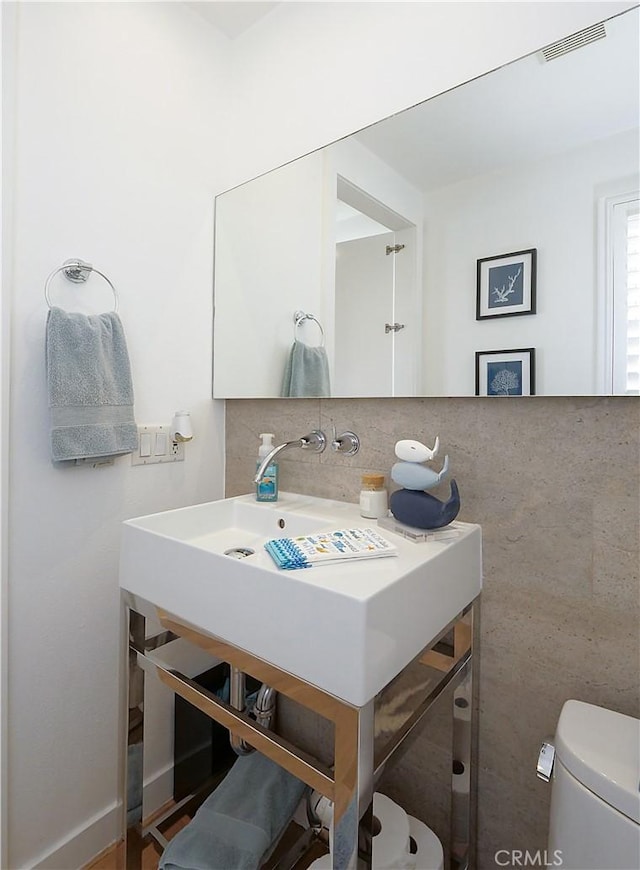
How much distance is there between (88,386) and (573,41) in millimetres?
1261

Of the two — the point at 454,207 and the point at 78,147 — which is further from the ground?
the point at 78,147

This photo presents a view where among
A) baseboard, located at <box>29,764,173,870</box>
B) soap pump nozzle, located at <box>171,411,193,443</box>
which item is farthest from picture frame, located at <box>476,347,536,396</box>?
baseboard, located at <box>29,764,173,870</box>

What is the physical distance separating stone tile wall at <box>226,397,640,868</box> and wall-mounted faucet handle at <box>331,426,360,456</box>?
10cm

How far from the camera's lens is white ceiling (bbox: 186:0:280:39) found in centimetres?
138

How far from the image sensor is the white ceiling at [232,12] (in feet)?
4.54

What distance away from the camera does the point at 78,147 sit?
1.13 metres

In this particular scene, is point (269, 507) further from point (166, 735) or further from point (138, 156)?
point (138, 156)

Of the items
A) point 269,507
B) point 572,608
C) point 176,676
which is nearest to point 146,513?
point 269,507

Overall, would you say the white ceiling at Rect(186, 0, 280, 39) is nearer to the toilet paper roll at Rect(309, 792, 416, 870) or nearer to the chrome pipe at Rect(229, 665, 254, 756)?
the chrome pipe at Rect(229, 665, 254, 756)

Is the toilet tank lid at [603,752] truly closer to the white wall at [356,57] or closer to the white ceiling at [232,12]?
the white wall at [356,57]

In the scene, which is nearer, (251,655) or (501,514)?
(251,655)

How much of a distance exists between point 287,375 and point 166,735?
1.17 metres

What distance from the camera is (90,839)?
1.20 metres

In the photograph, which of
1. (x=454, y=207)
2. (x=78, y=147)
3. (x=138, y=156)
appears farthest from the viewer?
(x=138, y=156)
